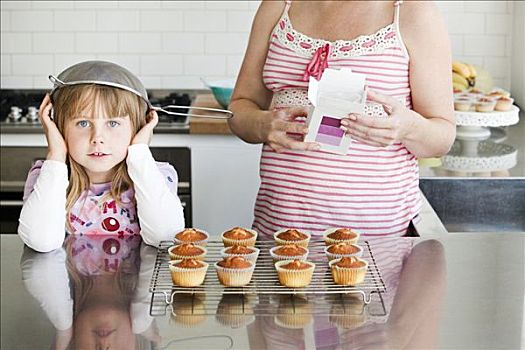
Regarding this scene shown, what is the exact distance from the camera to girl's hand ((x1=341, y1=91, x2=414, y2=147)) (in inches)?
92.4

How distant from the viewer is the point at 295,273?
1895 millimetres

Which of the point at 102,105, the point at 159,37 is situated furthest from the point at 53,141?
the point at 159,37

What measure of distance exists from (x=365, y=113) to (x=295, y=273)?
767mm

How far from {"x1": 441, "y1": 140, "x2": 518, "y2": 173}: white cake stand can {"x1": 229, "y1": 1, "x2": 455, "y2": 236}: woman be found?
0.75 meters

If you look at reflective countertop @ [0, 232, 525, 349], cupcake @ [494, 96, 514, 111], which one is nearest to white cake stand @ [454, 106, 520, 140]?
cupcake @ [494, 96, 514, 111]

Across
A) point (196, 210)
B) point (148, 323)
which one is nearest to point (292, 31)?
point (148, 323)

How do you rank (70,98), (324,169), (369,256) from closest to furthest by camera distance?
1. (369,256)
2. (70,98)
3. (324,169)

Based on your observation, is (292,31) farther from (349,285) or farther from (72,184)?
(349,285)

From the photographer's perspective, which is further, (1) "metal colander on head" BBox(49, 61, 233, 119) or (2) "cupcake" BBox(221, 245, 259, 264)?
(1) "metal colander on head" BBox(49, 61, 233, 119)

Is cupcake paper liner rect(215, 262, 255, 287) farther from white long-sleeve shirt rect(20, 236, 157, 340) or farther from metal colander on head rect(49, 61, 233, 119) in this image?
metal colander on head rect(49, 61, 233, 119)

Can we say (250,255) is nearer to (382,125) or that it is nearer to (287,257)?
(287,257)

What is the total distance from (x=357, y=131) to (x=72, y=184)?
67 centimetres

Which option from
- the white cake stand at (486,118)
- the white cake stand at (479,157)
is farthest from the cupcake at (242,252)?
the white cake stand at (486,118)

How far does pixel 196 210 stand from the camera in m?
3.95
